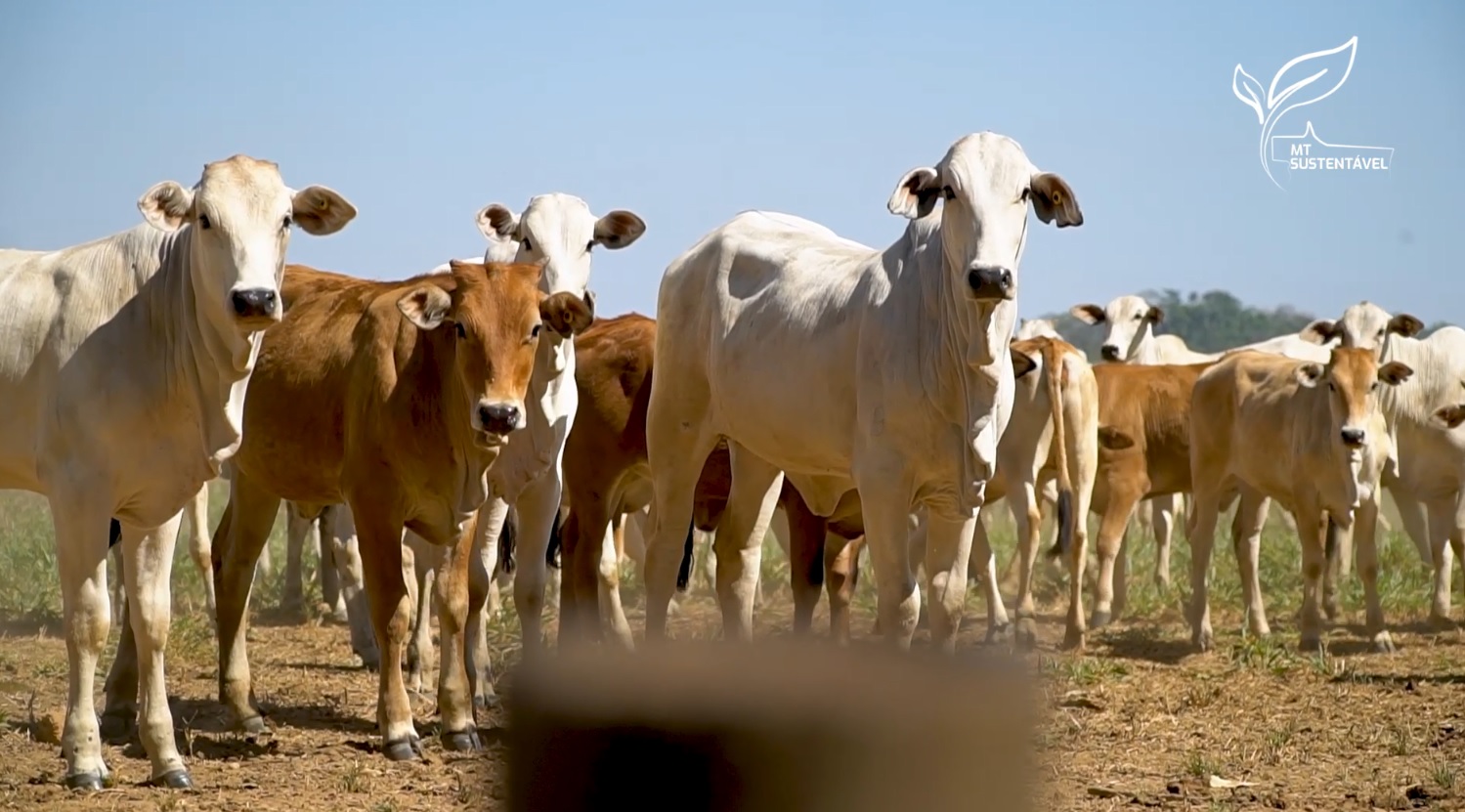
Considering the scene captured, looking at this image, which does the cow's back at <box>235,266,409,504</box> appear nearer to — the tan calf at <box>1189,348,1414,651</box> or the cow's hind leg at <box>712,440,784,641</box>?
the cow's hind leg at <box>712,440,784,641</box>

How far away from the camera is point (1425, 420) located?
15.4 metres

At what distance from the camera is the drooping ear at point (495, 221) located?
10.8 metres

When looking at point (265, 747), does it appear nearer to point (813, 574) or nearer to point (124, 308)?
point (124, 308)

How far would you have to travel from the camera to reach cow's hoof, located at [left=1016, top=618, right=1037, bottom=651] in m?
12.2

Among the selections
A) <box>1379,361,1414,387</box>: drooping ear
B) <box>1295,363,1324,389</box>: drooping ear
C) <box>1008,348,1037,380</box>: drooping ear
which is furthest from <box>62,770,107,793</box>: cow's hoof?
<box>1379,361,1414,387</box>: drooping ear

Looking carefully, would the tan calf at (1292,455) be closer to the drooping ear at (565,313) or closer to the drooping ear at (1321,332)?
the drooping ear at (1321,332)

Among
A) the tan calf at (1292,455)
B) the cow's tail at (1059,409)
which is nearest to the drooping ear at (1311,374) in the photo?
the tan calf at (1292,455)

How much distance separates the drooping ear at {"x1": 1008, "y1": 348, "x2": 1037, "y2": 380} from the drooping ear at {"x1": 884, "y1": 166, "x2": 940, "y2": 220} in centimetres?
508

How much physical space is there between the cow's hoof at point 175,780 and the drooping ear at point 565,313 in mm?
2465

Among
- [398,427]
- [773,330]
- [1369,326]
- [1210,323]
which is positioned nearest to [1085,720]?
[773,330]

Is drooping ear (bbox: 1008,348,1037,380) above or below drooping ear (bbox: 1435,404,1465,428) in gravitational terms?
above

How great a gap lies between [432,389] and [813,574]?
2.86m

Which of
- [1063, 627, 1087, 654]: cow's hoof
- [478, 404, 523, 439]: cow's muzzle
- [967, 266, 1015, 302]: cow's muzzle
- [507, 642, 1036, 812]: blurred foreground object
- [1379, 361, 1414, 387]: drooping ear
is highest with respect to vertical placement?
[1379, 361, 1414, 387]: drooping ear

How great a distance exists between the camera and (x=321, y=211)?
7375 mm
